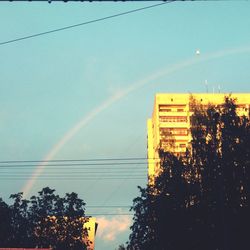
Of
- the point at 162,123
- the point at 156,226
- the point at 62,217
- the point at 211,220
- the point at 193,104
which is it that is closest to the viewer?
the point at 211,220

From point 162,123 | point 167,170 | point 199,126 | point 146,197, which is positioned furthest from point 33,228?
point 162,123

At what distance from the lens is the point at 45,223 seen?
175 ft

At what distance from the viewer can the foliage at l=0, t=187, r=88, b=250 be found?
51.8 metres

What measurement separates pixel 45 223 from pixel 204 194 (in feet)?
88.9

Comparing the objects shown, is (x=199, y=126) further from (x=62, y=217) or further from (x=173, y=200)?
(x=62, y=217)

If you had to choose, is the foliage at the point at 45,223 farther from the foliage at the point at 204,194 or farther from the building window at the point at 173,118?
the building window at the point at 173,118

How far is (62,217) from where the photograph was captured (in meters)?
53.2

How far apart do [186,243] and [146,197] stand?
8.16m

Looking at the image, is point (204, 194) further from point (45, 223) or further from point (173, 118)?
point (173, 118)

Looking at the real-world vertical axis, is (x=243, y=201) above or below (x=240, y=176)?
below

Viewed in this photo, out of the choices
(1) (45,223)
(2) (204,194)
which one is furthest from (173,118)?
(2) (204,194)

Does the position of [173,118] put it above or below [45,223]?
above

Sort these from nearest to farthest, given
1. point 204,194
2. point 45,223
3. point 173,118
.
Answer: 1. point 204,194
2. point 45,223
3. point 173,118

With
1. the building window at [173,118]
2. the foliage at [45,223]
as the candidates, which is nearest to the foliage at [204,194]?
the foliage at [45,223]
